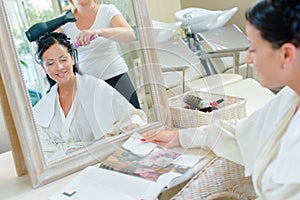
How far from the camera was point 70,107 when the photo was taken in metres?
1.09

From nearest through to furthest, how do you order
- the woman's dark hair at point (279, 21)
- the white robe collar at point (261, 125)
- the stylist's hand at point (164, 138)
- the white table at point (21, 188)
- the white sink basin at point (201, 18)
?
the woman's dark hair at point (279, 21) < the white robe collar at point (261, 125) < the white table at point (21, 188) < the stylist's hand at point (164, 138) < the white sink basin at point (201, 18)

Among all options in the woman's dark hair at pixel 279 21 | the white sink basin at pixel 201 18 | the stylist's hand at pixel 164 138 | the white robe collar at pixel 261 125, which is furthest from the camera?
the white sink basin at pixel 201 18

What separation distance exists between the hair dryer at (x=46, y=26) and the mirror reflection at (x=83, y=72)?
1 centimetres

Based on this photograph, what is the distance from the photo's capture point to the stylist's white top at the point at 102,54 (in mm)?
1078

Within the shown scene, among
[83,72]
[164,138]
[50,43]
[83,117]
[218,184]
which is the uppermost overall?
[50,43]

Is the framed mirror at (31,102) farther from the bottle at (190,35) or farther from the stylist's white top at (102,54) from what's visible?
the bottle at (190,35)

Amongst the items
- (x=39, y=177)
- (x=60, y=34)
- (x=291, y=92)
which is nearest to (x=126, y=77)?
(x=60, y=34)

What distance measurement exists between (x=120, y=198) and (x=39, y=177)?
25 cm

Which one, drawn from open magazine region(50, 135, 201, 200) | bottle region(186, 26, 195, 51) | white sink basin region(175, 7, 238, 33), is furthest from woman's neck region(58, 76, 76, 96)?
white sink basin region(175, 7, 238, 33)

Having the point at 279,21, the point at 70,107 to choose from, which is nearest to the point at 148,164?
the point at 70,107

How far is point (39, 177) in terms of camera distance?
1.01 m

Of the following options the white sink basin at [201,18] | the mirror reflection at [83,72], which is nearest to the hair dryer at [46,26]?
the mirror reflection at [83,72]

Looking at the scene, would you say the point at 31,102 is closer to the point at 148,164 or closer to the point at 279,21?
the point at 148,164

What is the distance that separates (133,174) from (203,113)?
0.32 m
